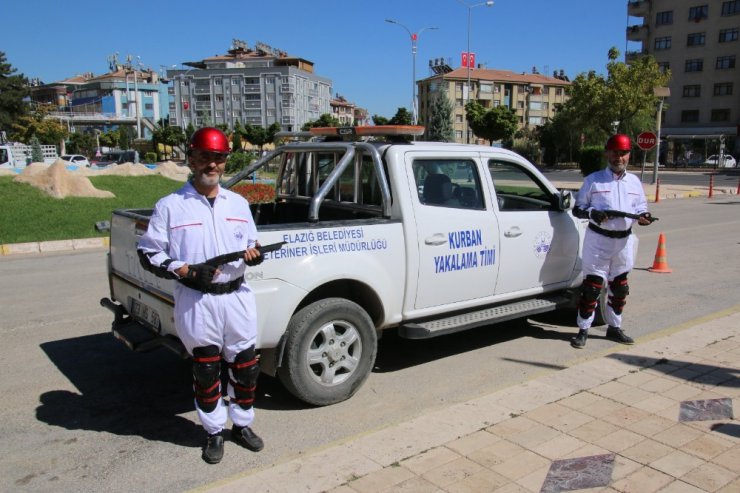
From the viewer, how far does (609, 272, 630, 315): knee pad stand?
19.0 ft

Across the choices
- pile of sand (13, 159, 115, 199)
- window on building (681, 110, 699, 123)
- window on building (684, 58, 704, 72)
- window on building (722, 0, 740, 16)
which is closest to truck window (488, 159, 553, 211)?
pile of sand (13, 159, 115, 199)

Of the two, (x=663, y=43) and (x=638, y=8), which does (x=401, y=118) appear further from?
(x=638, y=8)

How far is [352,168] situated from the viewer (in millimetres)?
5219

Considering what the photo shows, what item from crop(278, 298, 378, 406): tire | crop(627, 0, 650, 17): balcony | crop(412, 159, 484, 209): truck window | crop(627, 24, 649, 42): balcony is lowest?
crop(278, 298, 378, 406): tire

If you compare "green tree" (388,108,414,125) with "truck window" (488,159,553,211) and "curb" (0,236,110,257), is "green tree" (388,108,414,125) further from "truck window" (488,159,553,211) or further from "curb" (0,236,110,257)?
"truck window" (488,159,553,211)

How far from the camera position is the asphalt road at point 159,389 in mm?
3576

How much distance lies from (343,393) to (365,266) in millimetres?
921

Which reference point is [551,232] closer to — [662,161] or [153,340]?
[153,340]

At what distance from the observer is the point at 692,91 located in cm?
7438

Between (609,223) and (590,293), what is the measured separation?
668mm

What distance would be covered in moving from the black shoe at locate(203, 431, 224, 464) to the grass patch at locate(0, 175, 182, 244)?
1070 cm

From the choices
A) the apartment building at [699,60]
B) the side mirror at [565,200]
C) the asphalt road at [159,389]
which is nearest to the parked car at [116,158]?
the asphalt road at [159,389]

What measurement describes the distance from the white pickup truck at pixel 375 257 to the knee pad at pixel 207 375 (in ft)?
1.52

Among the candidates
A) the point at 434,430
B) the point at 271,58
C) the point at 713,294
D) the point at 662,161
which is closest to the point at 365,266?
the point at 434,430
